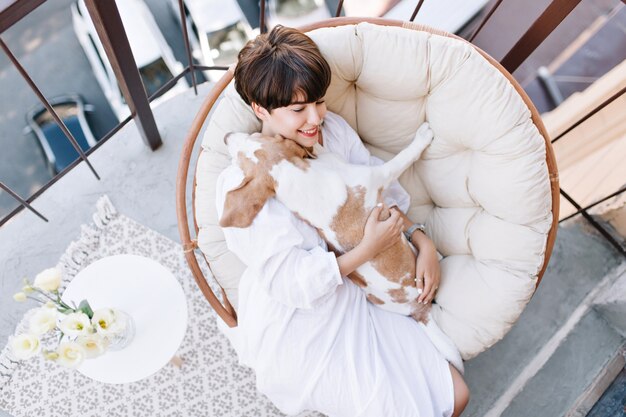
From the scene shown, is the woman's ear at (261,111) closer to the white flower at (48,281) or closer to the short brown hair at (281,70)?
the short brown hair at (281,70)

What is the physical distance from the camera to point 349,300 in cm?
166

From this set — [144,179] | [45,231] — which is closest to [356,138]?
[144,179]

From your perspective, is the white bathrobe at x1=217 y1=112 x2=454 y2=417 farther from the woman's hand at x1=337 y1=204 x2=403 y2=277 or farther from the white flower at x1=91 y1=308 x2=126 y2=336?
the white flower at x1=91 y1=308 x2=126 y2=336

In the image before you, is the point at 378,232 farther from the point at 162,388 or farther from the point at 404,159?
the point at 162,388

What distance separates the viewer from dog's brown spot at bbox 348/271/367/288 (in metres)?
1.63

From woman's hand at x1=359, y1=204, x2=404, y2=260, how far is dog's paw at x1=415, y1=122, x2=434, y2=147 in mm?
336

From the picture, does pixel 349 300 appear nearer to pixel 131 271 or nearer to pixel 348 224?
pixel 348 224

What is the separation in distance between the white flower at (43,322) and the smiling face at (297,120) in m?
0.81

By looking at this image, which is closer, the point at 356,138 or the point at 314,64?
the point at 314,64

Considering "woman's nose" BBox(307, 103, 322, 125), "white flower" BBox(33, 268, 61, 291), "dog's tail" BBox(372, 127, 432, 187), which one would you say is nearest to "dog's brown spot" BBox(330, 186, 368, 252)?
"dog's tail" BBox(372, 127, 432, 187)

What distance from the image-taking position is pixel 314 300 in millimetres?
1547

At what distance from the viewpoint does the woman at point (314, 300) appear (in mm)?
1381

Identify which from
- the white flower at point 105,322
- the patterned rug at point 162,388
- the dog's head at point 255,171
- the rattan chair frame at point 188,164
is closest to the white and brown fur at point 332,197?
the dog's head at point 255,171

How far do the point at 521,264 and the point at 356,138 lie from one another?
643 mm
